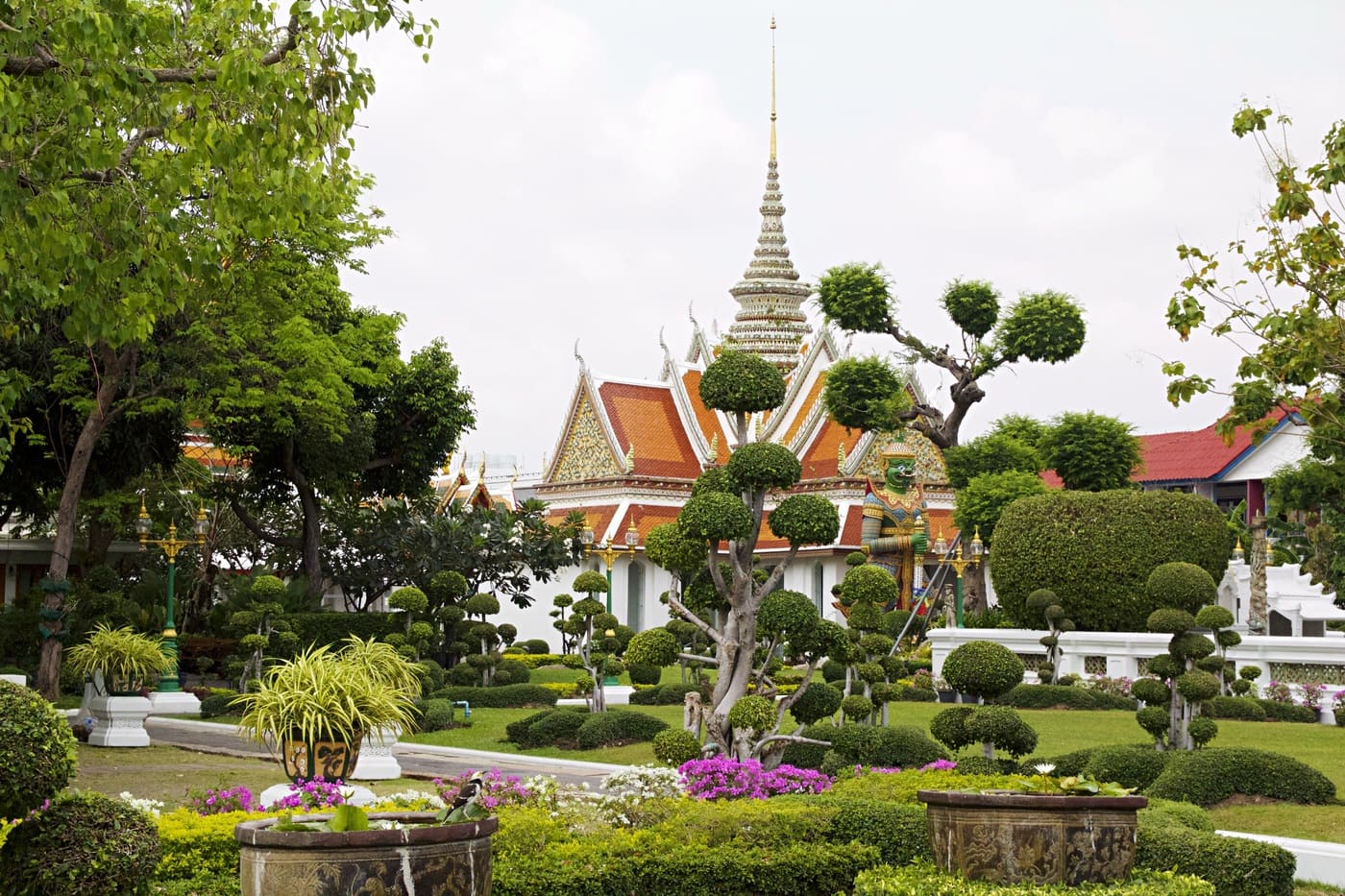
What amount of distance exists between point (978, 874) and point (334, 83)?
6442mm

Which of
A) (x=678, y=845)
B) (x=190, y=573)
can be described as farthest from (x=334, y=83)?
(x=190, y=573)

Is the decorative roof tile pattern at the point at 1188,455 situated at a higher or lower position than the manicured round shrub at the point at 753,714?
higher

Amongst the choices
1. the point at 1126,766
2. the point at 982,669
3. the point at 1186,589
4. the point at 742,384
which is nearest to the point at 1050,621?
the point at 1186,589

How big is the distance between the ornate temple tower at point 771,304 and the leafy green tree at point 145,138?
32909mm

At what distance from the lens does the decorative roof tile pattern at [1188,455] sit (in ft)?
168

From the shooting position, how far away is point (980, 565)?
3222 centimetres

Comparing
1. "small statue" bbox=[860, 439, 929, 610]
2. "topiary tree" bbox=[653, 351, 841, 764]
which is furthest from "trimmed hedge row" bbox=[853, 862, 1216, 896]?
"small statue" bbox=[860, 439, 929, 610]

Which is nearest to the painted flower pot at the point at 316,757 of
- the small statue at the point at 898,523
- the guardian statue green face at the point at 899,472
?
the small statue at the point at 898,523

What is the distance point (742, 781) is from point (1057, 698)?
11.5 m

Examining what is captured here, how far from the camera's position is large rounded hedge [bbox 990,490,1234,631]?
Answer: 2550 cm

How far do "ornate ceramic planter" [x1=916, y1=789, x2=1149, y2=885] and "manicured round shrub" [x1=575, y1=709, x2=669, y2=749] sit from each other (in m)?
10.6

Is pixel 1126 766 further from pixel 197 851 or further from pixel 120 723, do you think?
pixel 120 723

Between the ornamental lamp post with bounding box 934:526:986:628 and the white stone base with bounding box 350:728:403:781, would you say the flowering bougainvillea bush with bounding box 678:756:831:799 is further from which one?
the ornamental lamp post with bounding box 934:526:986:628

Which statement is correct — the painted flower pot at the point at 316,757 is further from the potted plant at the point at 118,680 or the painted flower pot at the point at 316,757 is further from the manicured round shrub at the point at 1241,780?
the potted plant at the point at 118,680
